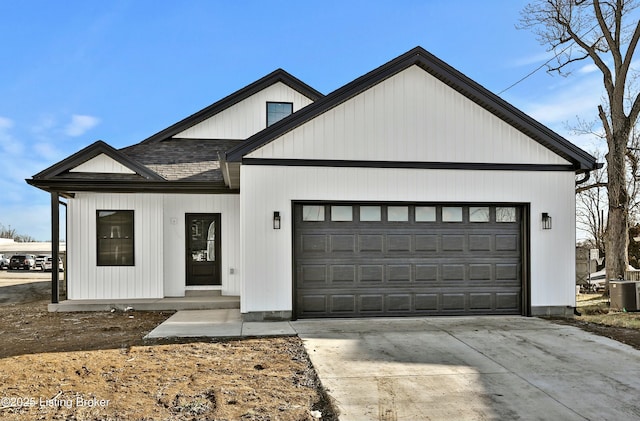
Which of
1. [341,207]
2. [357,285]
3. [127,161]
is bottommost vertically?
[357,285]

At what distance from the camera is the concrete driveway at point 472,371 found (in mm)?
4699

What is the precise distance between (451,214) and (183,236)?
671 centimetres

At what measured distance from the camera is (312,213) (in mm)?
9484

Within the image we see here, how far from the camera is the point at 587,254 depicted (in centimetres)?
1638

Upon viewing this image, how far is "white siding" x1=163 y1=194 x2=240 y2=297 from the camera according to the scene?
40.0ft

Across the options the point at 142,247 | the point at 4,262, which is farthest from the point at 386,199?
the point at 4,262

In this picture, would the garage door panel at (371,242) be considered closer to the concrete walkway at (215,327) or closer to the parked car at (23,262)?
the concrete walkway at (215,327)

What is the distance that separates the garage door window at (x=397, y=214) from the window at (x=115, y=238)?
257 inches

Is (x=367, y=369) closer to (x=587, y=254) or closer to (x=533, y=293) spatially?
(x=533, y=293)

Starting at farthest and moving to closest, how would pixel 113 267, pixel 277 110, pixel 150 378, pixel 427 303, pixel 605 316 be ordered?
1. pixel 277 110
2. pixel 113 267
3. pixel 605 316
4. pixel 427 303
5. pixel 150 378

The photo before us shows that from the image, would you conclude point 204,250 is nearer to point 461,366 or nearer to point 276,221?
point 276,221

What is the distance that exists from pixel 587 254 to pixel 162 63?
56.1 ft

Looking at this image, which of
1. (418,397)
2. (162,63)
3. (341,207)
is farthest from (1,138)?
(418,397)

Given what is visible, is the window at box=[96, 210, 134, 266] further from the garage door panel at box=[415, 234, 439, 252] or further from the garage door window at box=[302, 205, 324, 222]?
the garage door panel at box=[415, 234, 439, 252]
